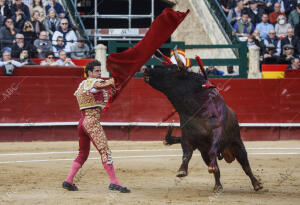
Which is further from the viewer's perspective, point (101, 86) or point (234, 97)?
point (234, 97)

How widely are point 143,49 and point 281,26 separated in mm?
9521

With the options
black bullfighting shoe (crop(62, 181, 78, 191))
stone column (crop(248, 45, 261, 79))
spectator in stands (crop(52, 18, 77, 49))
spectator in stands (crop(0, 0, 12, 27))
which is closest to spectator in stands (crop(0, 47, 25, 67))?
spectator in stands (crop(0, 0, 12, 27))

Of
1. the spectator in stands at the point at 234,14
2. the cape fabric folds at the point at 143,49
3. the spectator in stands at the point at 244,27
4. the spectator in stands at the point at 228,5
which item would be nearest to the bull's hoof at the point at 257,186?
the cape fabric folds at the point at 143,49

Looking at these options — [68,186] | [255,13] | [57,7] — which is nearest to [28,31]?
[57,7]

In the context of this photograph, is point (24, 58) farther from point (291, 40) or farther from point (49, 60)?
point (291, 40)

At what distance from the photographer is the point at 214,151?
22.4ft

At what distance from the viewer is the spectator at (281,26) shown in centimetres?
1576

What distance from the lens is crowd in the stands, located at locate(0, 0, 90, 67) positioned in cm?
1318

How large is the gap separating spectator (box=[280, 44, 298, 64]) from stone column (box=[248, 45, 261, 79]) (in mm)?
584

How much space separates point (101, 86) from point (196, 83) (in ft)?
3.13

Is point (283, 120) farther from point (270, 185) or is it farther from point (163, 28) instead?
point (163, 28)

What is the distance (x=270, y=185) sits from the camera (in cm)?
795

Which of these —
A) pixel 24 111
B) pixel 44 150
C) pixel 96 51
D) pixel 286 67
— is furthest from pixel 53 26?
pixel 286 67

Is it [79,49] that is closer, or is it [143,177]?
[143,177]
